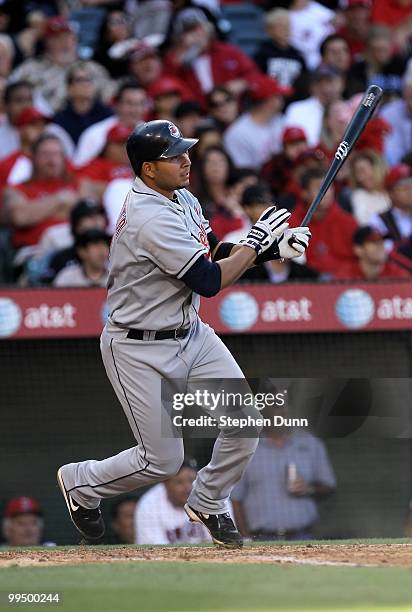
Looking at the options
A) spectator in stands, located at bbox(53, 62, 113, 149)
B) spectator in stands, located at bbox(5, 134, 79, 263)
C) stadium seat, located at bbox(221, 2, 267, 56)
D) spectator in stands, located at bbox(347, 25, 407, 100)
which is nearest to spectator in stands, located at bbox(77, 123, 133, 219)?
spectator in stands, located at bbox(5, 134, 79, 263)

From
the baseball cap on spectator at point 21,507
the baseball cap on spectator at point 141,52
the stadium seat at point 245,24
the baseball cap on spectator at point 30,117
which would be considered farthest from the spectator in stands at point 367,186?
the baseball cap on spectator at point 21,507

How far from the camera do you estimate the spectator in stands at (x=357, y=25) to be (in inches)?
450

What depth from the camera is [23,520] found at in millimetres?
7289

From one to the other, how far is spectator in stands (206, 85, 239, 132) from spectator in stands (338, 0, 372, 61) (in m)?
1.87

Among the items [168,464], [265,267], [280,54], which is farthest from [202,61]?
[168,464]

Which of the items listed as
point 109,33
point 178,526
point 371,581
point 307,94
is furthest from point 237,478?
point 109,33

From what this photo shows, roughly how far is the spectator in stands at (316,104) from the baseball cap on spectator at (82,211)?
249 cm

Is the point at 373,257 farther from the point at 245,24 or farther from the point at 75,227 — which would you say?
the point at 245,24

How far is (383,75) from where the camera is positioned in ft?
36.0

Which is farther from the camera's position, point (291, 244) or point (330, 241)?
point (330, 241)

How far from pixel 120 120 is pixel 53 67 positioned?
48.0 inches

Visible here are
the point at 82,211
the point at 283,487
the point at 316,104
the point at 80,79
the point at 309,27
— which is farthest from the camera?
the point at 309,27

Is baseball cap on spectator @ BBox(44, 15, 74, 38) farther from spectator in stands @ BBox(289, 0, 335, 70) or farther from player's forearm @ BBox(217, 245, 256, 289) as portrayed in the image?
player's forearm @ BBox(217, 245, 256, 289)

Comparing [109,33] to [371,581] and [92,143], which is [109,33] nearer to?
[92,143]
